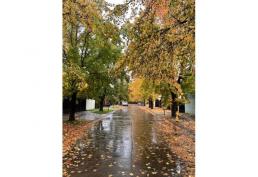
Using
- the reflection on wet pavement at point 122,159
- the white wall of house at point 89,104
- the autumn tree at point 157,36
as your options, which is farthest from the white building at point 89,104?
the autumn tree at point 157,36

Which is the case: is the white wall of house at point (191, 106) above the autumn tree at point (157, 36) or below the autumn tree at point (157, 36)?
below

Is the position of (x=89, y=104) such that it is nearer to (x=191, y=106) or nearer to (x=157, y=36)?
(x=191, y=106)

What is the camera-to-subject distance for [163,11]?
1094 cm

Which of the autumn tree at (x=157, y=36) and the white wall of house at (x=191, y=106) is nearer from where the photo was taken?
the autumn tree at (x=157, y=36)

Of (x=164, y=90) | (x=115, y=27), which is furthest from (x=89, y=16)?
(x=164, y=90)

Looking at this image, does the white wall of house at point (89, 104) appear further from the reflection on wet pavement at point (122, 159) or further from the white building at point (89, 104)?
the reflection on wet pavement at point (122, 159)

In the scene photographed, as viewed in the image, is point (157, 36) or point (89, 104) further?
point (89, 104)

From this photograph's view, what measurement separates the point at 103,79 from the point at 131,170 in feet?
44.0

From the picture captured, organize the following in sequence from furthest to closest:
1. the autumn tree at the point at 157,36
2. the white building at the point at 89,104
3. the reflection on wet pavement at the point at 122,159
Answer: the white building at the point at 89,104 → the autumn tree at the point at 157,36 → the reflection on wet pavement at the point at 122,159

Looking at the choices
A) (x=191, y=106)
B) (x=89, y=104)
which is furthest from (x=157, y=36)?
(x=89, y=104)

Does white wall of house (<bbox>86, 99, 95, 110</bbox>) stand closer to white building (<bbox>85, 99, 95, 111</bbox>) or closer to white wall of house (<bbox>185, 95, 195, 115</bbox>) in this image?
white building (<bbox>85, 99, 95, 111</bbox>)

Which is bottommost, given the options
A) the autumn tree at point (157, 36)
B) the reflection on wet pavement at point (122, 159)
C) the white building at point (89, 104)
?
the reflection on wet pavement at point (122, 159)


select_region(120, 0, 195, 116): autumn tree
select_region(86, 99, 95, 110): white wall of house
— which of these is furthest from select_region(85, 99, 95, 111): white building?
select_region(120, 0, 195, 116): autumn tree

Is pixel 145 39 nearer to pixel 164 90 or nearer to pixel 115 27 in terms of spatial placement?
pixel 115 27
